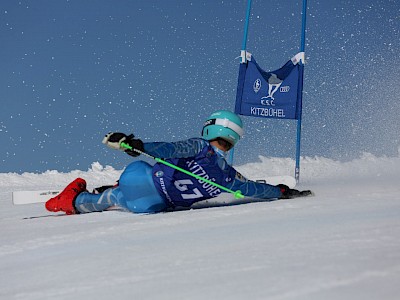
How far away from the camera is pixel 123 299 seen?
4.51 ft

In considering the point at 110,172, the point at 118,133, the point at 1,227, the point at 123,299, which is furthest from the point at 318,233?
the point at 110,172

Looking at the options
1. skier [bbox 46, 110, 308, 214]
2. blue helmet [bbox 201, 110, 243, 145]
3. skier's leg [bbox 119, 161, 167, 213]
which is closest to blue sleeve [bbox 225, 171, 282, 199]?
skier [bbox 46, 110, 308, 214]

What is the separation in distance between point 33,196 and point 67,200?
947 millimetres

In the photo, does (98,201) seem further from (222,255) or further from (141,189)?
(222,255)

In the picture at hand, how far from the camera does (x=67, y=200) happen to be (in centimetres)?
402

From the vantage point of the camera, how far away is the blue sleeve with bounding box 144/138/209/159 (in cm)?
324

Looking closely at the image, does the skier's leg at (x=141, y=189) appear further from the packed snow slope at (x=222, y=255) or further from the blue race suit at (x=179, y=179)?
the packed snow slope at (x=222, y=255)

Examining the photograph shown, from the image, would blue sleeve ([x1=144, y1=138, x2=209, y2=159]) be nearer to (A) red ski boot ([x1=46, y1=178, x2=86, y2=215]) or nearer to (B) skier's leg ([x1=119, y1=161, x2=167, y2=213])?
(B) skier's leg ([x1=119, y1=161, x2=167, y2=213])

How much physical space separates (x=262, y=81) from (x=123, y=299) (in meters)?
5.70

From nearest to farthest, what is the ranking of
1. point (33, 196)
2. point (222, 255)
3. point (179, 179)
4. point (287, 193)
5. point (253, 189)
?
point (222, 255), point (179, 179), point (253, 189), point (287, 193), point (33, 196)

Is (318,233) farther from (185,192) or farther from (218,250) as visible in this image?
(185,192)

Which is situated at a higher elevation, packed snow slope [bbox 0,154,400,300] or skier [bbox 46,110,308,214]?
skier [bbox 46,110,308,214]

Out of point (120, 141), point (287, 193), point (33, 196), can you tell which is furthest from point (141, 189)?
point (33, 196)

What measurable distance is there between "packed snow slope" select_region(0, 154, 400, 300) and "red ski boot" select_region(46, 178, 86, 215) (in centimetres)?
79
